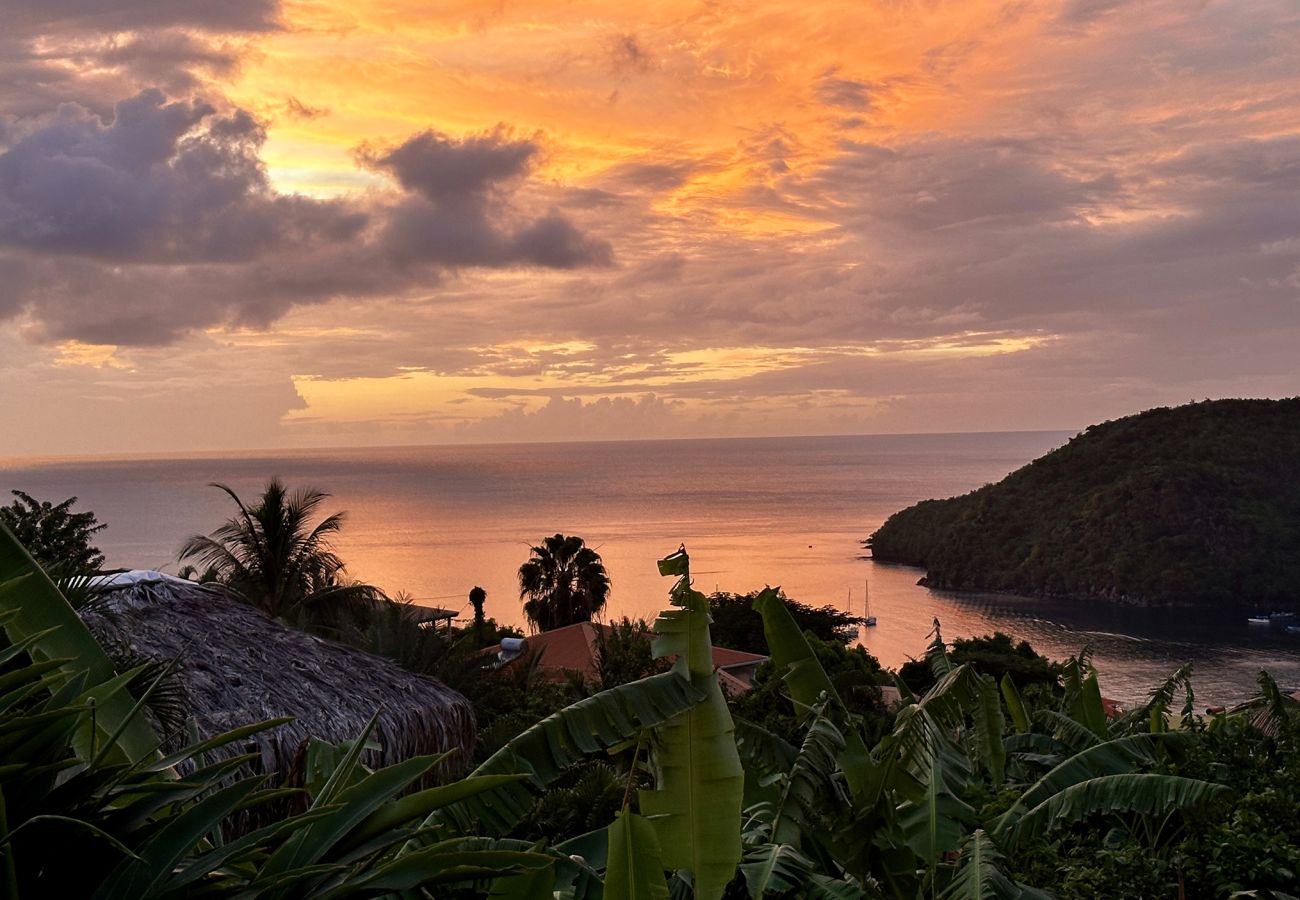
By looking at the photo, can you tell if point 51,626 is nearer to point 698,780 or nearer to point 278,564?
point 698,780

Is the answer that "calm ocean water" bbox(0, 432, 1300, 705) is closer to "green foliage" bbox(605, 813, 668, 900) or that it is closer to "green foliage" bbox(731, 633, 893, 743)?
"green foliage" bbox(731, 633, 893, 743)

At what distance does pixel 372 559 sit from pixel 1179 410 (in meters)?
79.3

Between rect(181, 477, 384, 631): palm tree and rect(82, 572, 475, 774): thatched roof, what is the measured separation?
28.3 ft

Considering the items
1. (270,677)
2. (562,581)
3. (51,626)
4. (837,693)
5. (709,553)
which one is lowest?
(709,553)

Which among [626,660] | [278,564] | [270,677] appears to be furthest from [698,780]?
[278,564]

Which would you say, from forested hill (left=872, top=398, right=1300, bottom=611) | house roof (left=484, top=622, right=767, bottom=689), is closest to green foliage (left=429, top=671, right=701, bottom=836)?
house roof (left=484, top=622, right=767, bottom=689)

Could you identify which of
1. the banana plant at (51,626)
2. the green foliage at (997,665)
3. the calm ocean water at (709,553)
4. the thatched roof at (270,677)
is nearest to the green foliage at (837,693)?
the green foliage at (997,665)

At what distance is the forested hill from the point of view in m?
85.9

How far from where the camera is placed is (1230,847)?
6.50 m

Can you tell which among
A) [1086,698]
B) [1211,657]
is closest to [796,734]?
[1086,698]

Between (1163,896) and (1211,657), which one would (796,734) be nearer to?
(1163,896)

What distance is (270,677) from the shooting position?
35.3ft

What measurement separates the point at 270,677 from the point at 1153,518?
298 ft

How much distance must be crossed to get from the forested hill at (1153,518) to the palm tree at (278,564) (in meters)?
81.2
